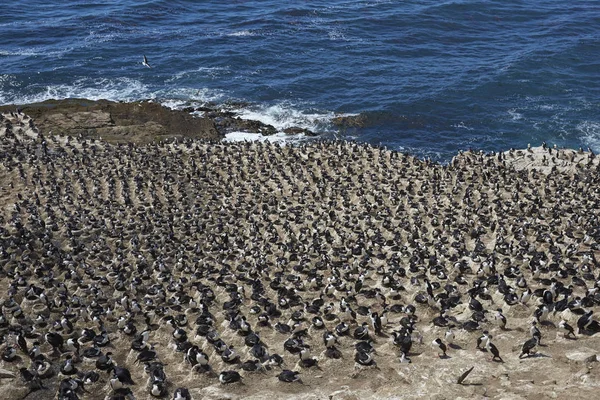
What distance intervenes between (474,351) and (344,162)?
122 ft

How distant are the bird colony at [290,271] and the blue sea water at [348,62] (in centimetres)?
2059

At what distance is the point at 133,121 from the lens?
84.0 m

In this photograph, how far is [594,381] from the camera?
25.4m

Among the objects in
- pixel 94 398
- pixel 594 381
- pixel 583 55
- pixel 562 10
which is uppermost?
pixel 562 10

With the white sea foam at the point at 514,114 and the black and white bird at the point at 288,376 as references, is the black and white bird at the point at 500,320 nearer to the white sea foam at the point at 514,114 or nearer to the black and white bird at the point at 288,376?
the black and white bird at the point at 288,376

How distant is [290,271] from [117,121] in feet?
164

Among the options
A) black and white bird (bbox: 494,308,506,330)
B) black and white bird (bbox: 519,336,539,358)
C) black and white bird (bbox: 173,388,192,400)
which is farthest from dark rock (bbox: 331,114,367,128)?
black and white bird (bbox: 173,388,192,400)

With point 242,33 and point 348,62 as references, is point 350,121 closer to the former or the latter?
point 348,62

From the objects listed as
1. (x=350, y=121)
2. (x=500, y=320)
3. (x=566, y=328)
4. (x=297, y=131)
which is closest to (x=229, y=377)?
(x=500, y=320)

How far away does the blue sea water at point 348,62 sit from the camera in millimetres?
88312

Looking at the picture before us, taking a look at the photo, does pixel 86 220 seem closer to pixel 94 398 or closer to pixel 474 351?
pixel 94 398

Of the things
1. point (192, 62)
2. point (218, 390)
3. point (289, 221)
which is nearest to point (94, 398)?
point (218, 390)

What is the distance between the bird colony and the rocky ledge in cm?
778

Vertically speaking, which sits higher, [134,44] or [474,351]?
[134,44]
